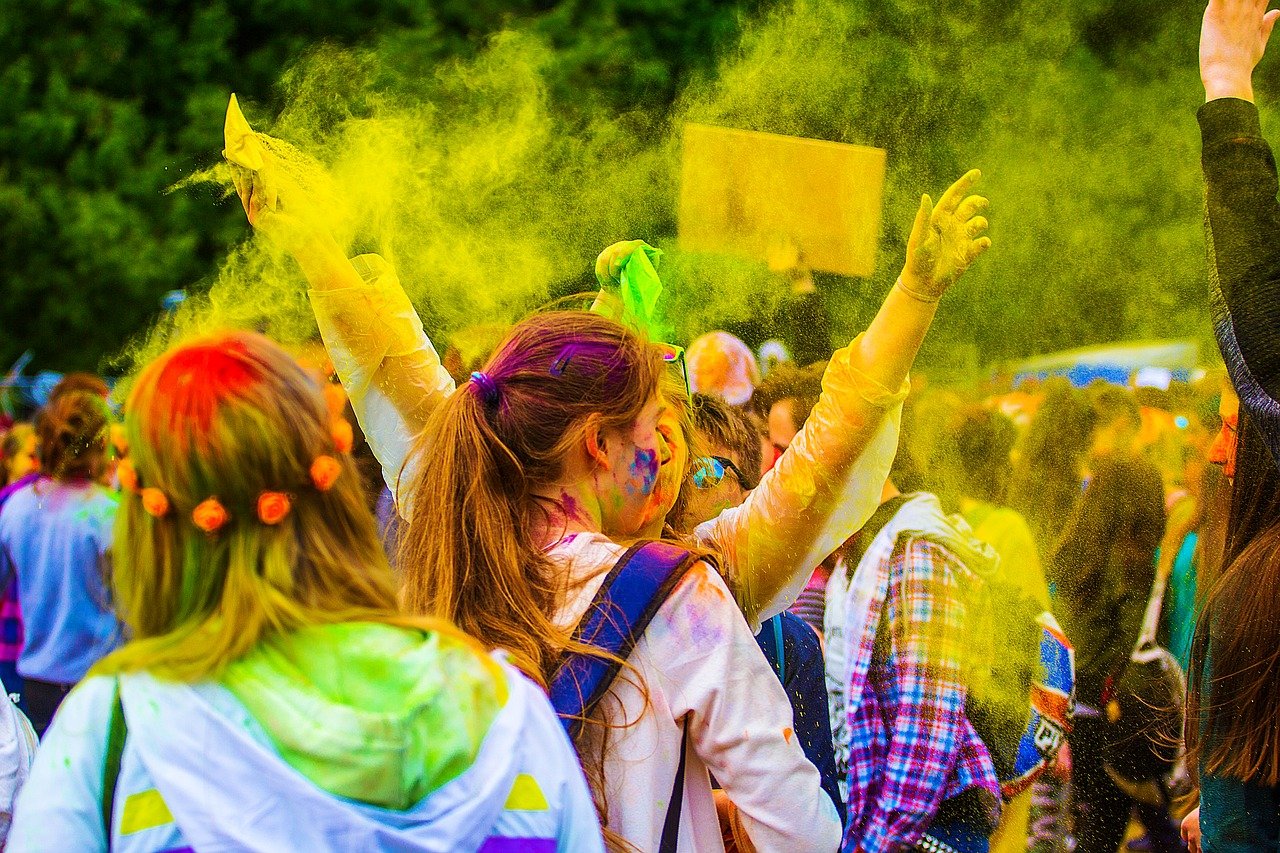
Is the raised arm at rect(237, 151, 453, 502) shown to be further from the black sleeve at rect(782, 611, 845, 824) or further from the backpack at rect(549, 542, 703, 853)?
the black sleeve at rect(782, 611, 845, 824)

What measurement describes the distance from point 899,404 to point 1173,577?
259cm

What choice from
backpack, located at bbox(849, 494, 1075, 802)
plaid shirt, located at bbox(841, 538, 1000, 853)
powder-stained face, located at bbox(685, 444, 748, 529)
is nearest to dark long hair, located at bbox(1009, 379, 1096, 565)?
backpack, located at bbox(849, 494, 1075, 802)

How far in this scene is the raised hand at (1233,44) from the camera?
1865 mm

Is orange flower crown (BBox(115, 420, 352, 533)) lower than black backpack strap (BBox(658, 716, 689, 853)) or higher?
higher

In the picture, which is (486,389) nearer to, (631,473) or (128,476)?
(631,473)

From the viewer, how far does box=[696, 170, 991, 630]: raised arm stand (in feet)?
5.89

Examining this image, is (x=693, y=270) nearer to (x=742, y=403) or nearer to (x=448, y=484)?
(x=742, y=403)

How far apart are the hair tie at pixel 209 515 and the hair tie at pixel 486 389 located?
0.54 metres

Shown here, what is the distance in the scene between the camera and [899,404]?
1.82 metres

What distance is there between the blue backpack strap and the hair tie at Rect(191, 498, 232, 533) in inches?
19.5

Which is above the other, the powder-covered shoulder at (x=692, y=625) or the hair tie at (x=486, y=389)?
the hair tie at (x=486, y=389)

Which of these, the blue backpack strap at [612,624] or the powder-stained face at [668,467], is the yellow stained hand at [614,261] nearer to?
the powder-stained face at [668,467]

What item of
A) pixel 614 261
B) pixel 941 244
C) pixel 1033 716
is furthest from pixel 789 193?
pixel 1033 716

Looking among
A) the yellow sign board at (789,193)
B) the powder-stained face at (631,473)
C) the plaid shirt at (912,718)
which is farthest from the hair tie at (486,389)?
the plaid shirt at (912,718)
